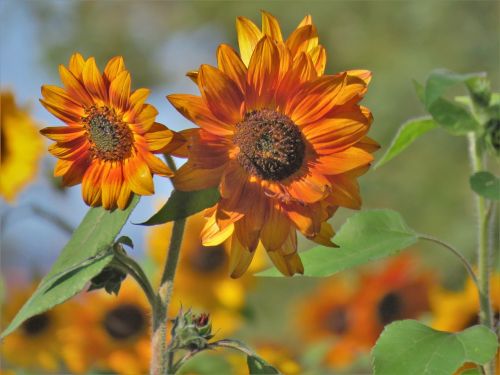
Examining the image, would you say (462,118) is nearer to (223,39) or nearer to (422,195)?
(422,195)

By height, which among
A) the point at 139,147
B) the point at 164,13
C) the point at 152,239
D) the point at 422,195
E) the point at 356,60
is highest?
the point at 164,13

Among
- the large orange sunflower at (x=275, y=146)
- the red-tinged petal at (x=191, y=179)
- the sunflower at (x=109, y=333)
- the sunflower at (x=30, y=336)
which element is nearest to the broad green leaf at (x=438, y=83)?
the large orange sunflower at (x=275, y=146)

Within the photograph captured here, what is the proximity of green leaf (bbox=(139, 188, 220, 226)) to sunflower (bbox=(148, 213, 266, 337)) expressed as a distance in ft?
2.60

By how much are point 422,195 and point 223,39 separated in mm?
2069

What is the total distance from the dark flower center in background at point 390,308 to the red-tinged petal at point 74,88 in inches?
36.0

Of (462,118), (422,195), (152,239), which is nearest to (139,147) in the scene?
(462,118)

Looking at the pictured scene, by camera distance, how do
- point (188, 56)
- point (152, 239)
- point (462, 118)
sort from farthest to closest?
point (188, 56), point (152, 239), point (462, 118)

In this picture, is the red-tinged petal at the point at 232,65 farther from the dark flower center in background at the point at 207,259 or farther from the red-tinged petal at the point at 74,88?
the dark flower center in background at the point at 207,259

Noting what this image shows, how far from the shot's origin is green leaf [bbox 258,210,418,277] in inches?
29.6

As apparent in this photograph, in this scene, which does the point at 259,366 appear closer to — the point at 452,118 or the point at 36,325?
the point at 452,118

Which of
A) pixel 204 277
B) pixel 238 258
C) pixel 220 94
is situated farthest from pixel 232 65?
pixel 204 277

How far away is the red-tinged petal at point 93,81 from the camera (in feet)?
2.07

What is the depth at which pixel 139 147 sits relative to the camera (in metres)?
0.63

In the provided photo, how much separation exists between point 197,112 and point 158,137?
1.4 inches
